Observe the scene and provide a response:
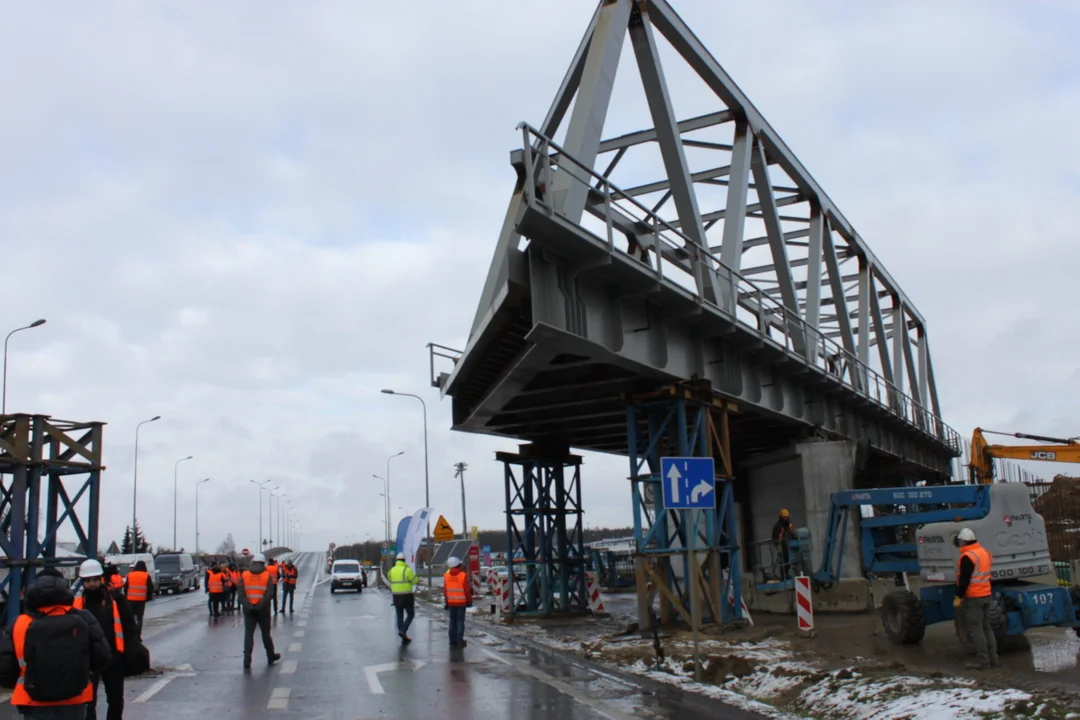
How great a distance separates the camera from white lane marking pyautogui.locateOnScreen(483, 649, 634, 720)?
9.30m

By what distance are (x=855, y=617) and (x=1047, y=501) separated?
2626cm

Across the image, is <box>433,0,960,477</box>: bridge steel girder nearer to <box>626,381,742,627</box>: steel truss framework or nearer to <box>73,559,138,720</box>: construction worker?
<box>626,381,742,627</box>: steel truss framework

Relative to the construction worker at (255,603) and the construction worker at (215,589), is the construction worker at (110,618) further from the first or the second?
the construction worker at (215,589)

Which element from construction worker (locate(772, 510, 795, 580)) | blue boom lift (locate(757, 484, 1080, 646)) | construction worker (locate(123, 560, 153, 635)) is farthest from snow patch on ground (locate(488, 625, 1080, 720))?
construction worker (locate(123, 560, 153, 635))

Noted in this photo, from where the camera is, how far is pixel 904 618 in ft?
42.7

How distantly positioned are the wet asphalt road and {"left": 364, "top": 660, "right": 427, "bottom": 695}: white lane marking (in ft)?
0.05

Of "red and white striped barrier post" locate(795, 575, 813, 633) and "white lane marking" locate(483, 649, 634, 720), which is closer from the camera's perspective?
"white lane marking" locate(483, 649, 634, 720)

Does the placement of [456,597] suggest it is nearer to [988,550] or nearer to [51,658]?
[988,550]

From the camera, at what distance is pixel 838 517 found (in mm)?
16469

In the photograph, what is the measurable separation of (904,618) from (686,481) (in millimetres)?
3890

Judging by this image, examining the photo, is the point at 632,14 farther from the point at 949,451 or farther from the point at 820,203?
the point at 949,451

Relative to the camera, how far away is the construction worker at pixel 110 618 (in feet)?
24.4

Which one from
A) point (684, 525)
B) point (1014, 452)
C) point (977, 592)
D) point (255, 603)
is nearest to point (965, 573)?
point (977, 592)

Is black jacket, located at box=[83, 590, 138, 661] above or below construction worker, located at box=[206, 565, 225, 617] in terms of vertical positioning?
above
